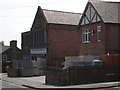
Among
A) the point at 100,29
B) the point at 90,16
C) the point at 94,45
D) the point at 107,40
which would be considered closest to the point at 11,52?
the point at 90,16

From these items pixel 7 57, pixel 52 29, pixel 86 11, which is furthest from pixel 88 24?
pixel 7 57

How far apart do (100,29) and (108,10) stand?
2.96m

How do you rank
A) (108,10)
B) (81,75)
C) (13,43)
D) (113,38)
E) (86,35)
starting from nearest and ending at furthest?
1. (81,75)
2. (113,38)
3. (108,10)
4. (86,35)
5. (13,43)

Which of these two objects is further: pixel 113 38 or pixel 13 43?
pixel 13 43

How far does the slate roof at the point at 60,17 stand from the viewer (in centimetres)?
4526

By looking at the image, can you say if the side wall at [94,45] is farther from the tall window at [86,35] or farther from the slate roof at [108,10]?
the slate roof at [108,10]

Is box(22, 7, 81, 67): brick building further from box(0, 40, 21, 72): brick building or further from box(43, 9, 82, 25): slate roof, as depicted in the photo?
box(0, 40, 21, 72): brick building

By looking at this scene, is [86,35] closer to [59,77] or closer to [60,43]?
[60,43]

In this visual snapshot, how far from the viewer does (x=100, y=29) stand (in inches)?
1299

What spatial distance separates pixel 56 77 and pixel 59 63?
21.2 m

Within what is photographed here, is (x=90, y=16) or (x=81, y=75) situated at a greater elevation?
(x=90, y=16)

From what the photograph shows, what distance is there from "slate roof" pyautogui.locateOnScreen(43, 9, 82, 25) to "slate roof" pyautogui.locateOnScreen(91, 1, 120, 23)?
38.1 feet

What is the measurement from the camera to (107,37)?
32.3m

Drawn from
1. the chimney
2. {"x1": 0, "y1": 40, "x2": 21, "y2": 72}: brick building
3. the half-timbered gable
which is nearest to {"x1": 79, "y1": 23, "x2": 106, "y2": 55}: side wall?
the half-timbered gable
